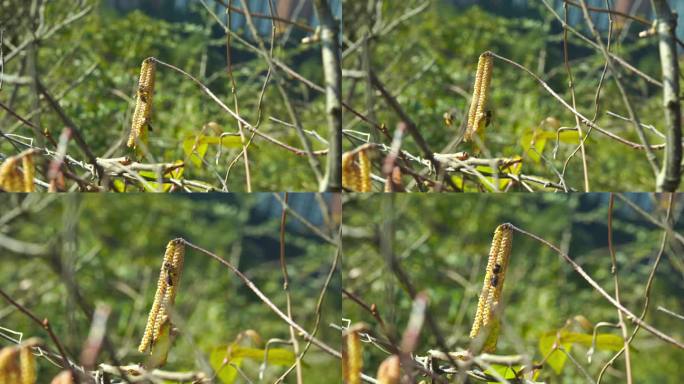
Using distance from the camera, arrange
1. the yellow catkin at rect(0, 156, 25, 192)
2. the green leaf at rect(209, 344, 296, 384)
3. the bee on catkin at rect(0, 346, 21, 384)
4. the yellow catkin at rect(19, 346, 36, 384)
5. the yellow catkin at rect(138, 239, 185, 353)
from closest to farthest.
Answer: the bee on catkin at rect(0, 346, 21, 384), the yellow catkin at rect(19, 346, 36, 384), the yellow catkin at rect(0, 156, 25, 192), the yellow catkin at rect(138, 239, 185, 353), the green leaf at rect(209, 344, 296, 384)

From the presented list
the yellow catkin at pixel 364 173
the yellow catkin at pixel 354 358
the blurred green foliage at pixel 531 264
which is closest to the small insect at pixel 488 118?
the blurred green foliage at pixel 531 264

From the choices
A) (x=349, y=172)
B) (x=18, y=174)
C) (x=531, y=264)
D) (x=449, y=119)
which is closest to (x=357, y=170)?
(x=349, y=172)

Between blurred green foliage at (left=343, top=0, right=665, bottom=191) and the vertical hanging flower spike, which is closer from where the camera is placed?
the vertical hanging flower spike

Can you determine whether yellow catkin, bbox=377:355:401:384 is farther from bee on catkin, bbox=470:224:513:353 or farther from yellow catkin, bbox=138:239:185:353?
yellow catkin, bbox=138:239:185:353

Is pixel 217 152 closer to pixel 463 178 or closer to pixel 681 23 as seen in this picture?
pixel 463 178

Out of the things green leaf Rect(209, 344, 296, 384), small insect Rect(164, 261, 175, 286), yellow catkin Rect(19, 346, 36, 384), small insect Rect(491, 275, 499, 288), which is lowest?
green leaf Rect(209, 344, 296, 384)

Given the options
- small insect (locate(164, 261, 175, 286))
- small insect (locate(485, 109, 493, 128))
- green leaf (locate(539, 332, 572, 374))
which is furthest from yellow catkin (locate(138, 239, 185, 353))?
green leaf (locate(539, 332, 572, 374))

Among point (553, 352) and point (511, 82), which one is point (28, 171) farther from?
point (553, 352)
